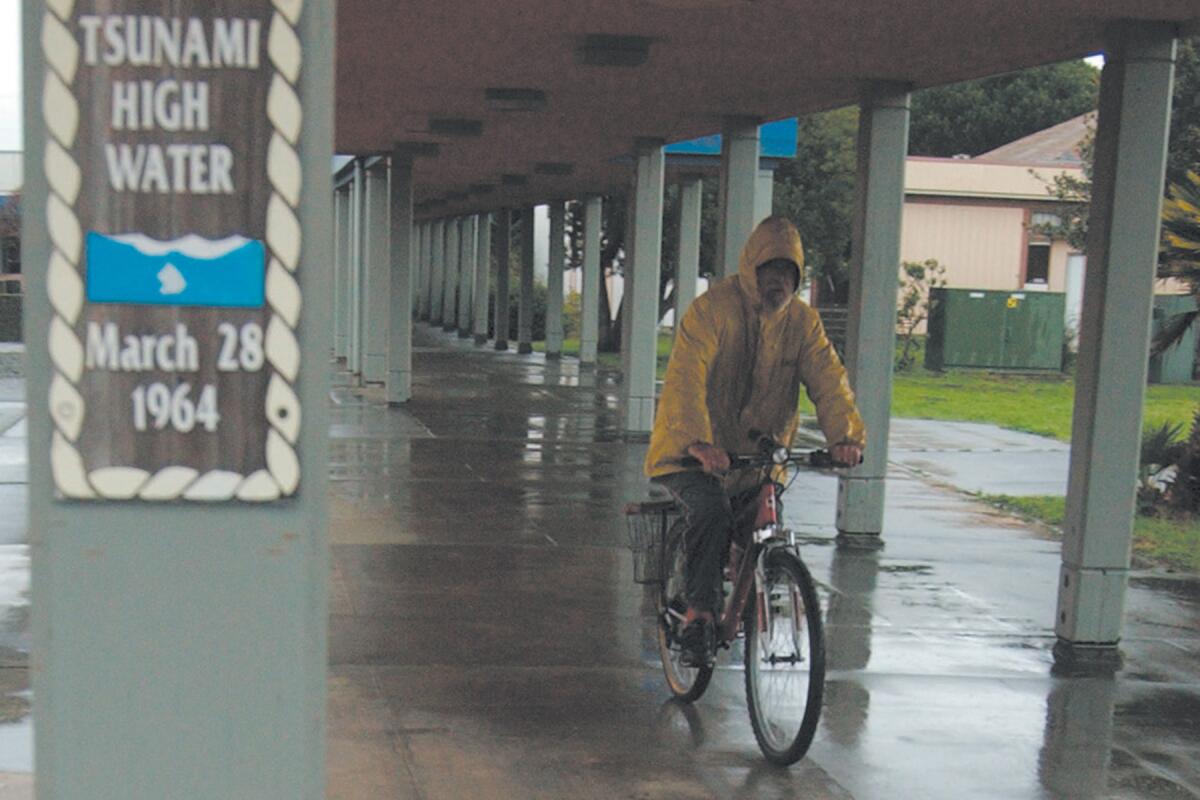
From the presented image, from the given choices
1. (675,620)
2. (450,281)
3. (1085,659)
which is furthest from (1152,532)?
(450,281)

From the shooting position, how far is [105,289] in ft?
10.4

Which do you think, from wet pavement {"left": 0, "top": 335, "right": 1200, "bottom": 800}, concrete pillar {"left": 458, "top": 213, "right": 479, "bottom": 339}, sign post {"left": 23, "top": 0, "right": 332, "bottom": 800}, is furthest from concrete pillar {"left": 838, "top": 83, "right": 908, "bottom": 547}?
concrete pillar {"left": 458, "top": 213, "right": 479, "bottom": 339}

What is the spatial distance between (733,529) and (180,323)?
10.5 ft

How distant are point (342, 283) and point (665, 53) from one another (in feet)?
71.6

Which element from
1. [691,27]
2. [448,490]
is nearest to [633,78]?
[691,27]

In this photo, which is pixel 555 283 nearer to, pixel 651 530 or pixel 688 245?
pixel 688 245

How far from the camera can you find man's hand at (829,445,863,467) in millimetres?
5676

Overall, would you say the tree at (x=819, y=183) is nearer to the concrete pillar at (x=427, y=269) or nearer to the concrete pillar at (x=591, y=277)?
the concrete pillar at (x=591, y=277)

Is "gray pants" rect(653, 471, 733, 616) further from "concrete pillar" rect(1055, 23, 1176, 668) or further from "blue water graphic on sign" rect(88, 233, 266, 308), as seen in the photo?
"blue water graphic on sign" rect(88, 233, 266, 308)

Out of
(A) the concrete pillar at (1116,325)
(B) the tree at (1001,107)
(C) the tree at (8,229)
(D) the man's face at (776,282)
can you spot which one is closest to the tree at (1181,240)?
(A) the concrete pillar at (1116,325)

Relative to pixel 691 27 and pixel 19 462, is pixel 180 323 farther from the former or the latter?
pixel 19 462

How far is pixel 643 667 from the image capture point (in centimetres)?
695

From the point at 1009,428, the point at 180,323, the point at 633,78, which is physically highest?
the point at 633,78

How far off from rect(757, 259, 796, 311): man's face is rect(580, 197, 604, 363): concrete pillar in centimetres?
2549
